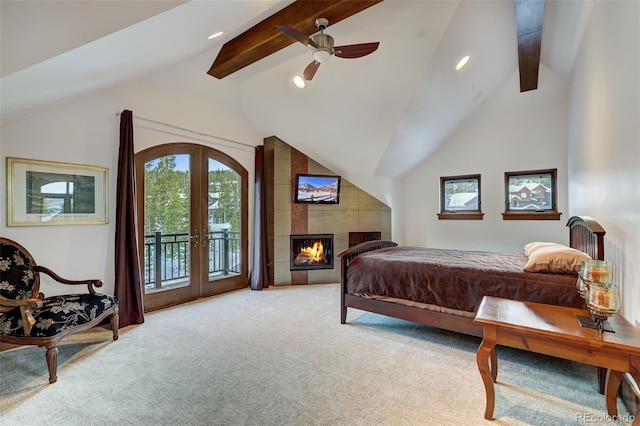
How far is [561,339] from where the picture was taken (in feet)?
5.49

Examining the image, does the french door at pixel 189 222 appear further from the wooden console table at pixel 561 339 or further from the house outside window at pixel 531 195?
the house outside window at pixel 531 195

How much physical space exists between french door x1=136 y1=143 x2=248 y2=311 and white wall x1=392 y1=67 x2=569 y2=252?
3136 millimetres

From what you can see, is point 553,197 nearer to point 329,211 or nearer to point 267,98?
point 329,211

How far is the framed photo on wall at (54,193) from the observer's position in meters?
2.94

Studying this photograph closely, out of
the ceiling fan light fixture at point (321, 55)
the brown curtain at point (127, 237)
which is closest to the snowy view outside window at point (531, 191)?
the ceiling fan light fixture at point (321, 55)

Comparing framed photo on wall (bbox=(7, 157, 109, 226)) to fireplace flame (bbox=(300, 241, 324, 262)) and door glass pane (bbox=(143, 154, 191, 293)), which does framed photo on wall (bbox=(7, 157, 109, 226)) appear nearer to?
door glass pane (bbox=(143, 154, 191, 293))

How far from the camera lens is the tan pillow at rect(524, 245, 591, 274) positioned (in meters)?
2.45

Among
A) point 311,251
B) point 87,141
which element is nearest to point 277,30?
point 87,141

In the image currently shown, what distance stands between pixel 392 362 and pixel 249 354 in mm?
1316

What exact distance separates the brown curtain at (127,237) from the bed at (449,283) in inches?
100.0

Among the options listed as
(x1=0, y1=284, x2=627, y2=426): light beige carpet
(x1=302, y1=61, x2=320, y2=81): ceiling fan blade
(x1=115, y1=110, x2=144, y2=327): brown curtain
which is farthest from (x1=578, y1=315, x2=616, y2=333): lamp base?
(x1=115, y1=110, x2=144, y2=327): brown curtain

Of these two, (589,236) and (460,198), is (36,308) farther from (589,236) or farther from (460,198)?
(460,198)

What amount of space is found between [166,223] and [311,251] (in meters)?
2.60

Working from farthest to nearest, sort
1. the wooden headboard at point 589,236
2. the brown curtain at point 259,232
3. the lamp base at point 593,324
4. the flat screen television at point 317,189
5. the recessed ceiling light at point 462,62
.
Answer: the flat screen television at point 317,189
the brown curtain at point 259,232
the recessed ceiling light at point 462,62
the wooden headboard at point 589,236
the lamp base at point 593,324
